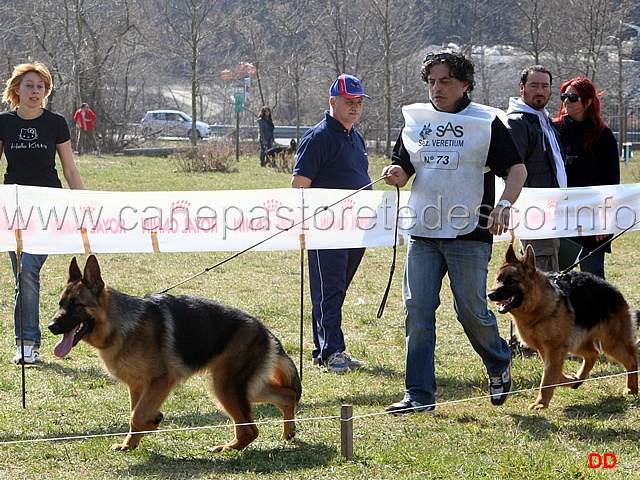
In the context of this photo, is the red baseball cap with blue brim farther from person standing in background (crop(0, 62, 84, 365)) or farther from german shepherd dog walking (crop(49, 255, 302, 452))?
german shepherd dog walking (crop(49, 255, 302, 452))

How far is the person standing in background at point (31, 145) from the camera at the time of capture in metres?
6.43

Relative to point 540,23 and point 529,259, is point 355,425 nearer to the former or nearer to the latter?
point 529,259

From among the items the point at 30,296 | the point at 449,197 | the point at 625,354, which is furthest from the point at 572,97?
the point at 30,296

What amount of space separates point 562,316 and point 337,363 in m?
1.79

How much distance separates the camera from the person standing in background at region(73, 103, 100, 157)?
31.3 m

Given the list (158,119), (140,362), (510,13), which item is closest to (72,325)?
(140,362)

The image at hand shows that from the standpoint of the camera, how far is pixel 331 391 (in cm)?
608

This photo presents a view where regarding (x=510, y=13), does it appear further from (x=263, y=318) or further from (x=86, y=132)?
(x=263, y=318)

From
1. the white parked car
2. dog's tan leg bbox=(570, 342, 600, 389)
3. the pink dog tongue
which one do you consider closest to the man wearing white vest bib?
dog's tan leg bbox=(570, 342, 600, 389)

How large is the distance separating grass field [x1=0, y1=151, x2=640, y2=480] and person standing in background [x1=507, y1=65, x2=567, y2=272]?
150 centimetres

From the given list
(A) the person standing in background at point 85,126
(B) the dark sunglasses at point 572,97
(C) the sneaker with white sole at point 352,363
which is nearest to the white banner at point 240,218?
(B) the dark sunglasses at point 572,97

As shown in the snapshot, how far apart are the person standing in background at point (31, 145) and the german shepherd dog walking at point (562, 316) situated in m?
3.44

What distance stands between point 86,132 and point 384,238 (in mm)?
27756

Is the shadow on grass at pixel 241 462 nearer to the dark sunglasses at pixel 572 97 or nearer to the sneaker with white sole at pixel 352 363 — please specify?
the sneaker with white sole at pixel 352 363
